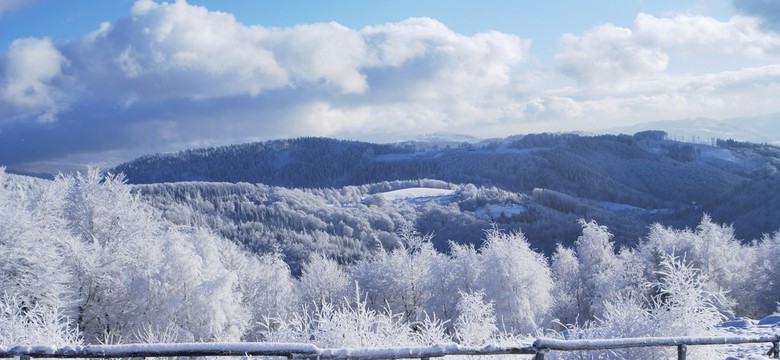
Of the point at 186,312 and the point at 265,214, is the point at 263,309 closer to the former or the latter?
the point at 186,312

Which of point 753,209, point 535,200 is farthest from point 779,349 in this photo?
point 535,200

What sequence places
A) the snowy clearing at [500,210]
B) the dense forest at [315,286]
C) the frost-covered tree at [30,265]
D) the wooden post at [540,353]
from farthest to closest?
1. the snowy clearing at [500,210]
2. the frost-covered tree at [30,265]
3. the dense forest at [315,286]
4. the wooden post at [540,353]

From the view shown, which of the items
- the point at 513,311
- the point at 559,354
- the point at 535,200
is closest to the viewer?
the point at 559,354

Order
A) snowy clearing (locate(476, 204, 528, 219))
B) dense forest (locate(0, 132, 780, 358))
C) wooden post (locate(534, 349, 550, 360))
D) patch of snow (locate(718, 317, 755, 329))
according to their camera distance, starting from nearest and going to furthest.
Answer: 1. wooden post (locate(534, 349, 550, 360))
2. dense forest (locate(0, 132, 780, 358))
3. patch of snow (locate(718, 317, 755, 329))
4. snowy clearing (locate(476, 204, 528, 219))

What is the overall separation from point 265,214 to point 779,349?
165921mm

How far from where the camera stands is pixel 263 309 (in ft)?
161

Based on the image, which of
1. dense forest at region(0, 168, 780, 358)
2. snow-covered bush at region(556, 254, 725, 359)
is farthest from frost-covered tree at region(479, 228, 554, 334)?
snow-covered bush at region(556, 254, 725, 359)

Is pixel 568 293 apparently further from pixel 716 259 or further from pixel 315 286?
pixel 315 286

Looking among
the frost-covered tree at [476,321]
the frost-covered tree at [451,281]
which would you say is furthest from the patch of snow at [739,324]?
the frost-covered tree at [451,281]

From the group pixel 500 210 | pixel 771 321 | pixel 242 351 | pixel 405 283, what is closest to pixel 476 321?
pixel 771 321

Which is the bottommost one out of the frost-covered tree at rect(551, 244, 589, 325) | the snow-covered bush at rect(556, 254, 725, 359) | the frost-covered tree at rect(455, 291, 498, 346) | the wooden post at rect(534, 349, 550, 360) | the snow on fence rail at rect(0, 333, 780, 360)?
the frost-covered tree at rect(551, 244, 589, 325)

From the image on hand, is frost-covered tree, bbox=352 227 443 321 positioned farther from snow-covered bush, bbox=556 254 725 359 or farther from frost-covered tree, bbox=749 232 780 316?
snow-covered bush, bbox=556 254 725 359

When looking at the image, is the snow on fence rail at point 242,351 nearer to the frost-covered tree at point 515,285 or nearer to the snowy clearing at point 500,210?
the frost-covered tree at point 515,285

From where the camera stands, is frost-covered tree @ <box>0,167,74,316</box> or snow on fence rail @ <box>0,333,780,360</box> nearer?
snow on fence rail @ <box>0,333,780,360</box>
